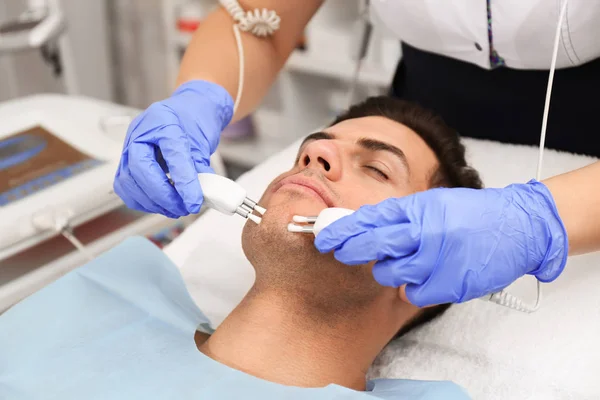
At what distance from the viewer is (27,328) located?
3.40ft

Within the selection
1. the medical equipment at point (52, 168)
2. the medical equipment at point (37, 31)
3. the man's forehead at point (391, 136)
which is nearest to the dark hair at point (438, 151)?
the man's forehead at point (391, 136)

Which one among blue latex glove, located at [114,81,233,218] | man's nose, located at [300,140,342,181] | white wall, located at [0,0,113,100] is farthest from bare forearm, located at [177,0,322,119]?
white wall, located at [0,0,113,100]

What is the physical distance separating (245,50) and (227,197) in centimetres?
52

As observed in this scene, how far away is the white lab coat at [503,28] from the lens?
104cm

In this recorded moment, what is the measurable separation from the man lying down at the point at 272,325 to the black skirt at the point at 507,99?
28 centimetres

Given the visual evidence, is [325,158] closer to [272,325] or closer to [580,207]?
[272,325]

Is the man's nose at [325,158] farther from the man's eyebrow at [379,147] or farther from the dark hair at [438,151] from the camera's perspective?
the dark hair at [438,151]

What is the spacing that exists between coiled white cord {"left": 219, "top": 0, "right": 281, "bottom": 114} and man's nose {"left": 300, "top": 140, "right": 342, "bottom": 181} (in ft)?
1.11

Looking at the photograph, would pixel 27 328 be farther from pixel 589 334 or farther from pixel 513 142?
pixel 513 142

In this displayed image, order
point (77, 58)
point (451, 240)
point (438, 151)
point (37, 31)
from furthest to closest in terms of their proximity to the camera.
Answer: point (77, 58) → point (37, 31) → point (438, 151) → point (451, 240)

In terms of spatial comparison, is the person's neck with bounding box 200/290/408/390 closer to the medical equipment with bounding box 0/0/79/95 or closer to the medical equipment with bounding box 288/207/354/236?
the medical equipment with bounding box 288/207/354/236

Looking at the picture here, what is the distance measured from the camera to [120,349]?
3.24 ft

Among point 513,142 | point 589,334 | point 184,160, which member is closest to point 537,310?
point 589,334

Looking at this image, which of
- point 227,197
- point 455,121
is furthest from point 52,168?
point 455,121
